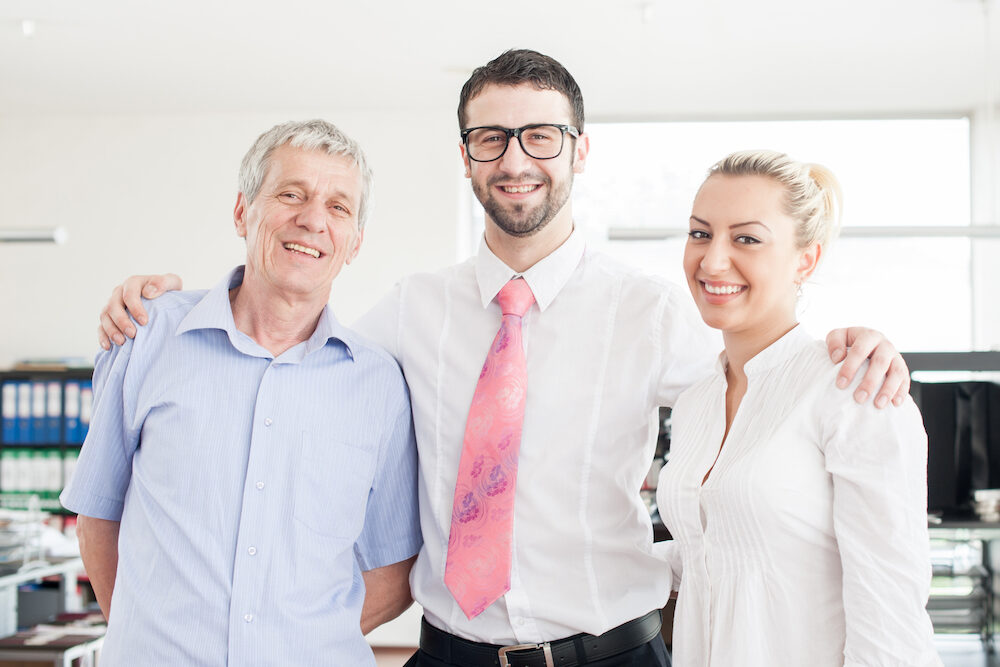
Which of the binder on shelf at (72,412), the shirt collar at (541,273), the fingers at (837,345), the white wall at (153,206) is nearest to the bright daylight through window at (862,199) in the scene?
the white wall at (153,206)

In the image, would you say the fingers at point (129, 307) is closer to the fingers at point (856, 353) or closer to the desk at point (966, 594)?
the fingers at point (856, 353)

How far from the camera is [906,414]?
126cm

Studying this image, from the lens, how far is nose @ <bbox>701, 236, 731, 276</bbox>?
1.48m

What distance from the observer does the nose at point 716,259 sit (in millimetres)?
1480

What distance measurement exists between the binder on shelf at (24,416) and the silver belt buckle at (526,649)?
5.22 meters

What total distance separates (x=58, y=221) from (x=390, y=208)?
2.50m

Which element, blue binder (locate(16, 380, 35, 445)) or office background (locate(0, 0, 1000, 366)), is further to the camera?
blue binder (locate(16, 380, 35, 445))

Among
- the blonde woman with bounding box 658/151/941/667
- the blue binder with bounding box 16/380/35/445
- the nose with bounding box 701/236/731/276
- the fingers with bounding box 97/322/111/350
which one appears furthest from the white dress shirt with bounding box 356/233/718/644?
the blue binder with bounding box 16/380/35/445

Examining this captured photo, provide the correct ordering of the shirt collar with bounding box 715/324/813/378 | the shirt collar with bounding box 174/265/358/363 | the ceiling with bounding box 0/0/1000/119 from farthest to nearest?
the ceiling with bounding box 0/0/1000/119 → the shirt collar with bounding box 174/265/358/363 → the shirt collar with bounding box 715/324/813/378

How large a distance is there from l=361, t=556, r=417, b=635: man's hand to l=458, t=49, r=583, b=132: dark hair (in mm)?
960

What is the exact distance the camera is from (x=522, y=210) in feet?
5.59

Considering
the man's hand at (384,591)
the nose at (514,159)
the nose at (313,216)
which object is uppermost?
the nose at (514,159)

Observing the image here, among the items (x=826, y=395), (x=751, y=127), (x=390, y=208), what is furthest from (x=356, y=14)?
(x=826, y=395)

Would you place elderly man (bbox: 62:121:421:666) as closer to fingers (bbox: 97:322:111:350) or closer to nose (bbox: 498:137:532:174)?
fingers (bbox: 97:322:111:350)
